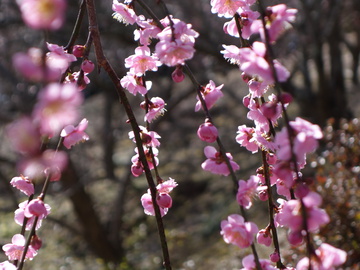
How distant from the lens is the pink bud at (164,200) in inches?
42.5

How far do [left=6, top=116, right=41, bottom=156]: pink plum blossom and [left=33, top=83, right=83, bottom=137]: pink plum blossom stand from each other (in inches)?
1.1

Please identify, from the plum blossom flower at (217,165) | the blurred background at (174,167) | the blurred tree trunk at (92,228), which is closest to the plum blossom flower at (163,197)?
the plum blossom flower at (217,165)

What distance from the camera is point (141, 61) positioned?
3.87ft

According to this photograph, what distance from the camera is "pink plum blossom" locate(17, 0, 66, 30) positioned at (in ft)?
2.06

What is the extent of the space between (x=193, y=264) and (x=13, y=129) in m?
3.84

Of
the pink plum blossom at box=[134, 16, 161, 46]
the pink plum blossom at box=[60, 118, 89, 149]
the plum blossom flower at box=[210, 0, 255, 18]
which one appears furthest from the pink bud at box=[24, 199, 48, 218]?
the plum blossom flower at box=[210, 0, 255, 18]

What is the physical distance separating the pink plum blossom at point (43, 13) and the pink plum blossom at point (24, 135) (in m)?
0.12

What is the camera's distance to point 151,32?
112cm

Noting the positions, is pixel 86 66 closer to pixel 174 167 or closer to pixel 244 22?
pixel 244 22

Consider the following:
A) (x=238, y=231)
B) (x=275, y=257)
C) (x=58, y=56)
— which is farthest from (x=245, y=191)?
(x=58, y=56)

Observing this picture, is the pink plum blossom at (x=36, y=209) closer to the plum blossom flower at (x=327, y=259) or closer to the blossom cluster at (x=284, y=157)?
the blossom cluster at (x=284, y=157)

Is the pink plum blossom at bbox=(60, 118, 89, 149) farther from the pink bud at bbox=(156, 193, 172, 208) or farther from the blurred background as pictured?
the blurred background

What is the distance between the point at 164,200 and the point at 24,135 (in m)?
0.55

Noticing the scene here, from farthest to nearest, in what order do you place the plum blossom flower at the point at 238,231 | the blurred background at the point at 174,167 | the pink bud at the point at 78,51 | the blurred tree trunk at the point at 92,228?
the blurred tree trunk at the point at 92,228 → the blurred background at the point at 174,167 → the pink bud at the point at 78,51 → the plum blossom flower at the point at 238,231
